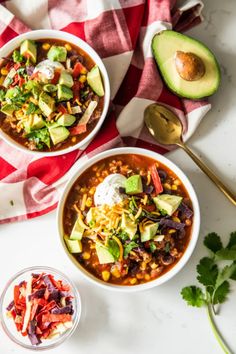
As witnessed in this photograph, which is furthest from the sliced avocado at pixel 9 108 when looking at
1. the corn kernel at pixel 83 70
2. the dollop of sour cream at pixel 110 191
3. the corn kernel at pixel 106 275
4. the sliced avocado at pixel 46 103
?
the corn kernel at pixel 106 275

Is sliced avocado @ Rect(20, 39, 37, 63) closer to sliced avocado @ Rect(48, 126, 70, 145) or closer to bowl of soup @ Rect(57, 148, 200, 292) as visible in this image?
sliced avocado @ Rect(48, 126, 70, 145)

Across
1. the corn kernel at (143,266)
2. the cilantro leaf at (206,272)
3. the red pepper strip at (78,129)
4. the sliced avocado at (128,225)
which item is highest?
the red pepper strip at (78,129)

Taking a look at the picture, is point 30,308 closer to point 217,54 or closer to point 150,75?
point 150,75

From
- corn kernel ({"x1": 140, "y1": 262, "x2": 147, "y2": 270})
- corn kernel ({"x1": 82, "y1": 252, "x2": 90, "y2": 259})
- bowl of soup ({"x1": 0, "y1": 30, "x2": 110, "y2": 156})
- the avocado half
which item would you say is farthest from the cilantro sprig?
bowl of soup ({"x1": 0, "y1": 30, "x2": 110, "y2": 156})

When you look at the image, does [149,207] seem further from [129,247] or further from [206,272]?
[206,272]

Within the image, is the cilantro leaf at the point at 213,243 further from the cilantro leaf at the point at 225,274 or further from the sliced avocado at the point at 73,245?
the sliced avocado at the point at 73,245

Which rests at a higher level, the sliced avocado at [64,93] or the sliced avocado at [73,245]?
the sliced avocado at [64,93]

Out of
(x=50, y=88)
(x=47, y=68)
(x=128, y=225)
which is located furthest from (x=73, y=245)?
(x=47, y=68)
